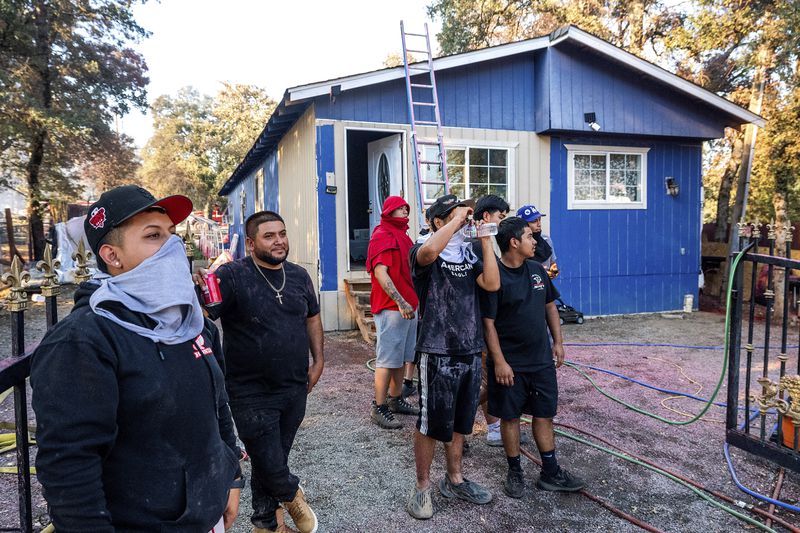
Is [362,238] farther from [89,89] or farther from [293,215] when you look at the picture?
[89,89]

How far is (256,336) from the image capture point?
254 centimetres

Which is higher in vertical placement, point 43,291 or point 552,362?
point 43,291

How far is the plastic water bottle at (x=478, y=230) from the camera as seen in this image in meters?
2.86

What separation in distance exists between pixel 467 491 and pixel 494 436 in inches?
36.3

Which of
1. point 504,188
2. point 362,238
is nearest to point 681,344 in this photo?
point 504,188

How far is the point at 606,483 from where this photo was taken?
328cm

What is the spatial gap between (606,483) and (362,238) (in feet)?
26.6

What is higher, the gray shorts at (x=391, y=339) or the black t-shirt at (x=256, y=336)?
the black t-shirt at (x=256, y=336)

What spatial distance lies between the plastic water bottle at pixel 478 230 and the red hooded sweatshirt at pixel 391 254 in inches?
48.2

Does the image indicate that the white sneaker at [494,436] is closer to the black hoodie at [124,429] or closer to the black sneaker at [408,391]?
the black sneaker at [408,391]

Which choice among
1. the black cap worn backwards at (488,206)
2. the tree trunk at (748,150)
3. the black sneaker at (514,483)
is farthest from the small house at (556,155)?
the black sneaker at (514,483)

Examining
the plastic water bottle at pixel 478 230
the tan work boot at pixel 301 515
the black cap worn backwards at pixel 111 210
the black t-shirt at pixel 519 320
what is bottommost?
the tan work boot at pixel 301 515

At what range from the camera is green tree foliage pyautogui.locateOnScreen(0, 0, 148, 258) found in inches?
485

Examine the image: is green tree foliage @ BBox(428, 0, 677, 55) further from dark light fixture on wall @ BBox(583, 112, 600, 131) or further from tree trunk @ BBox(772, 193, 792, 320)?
dark light fixture on wall @ BBox(583, 112, 600, 131)
